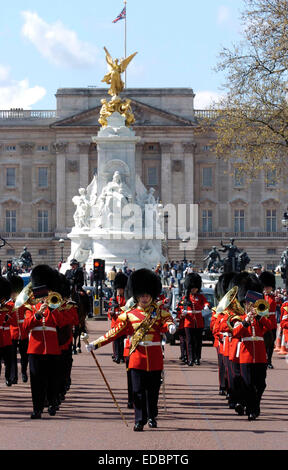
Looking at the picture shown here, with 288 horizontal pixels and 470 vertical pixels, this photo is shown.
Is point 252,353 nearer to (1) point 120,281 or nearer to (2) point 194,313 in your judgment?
(2) point 194,313

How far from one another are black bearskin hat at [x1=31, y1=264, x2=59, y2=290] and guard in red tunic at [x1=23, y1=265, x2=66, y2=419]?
0.48 feet

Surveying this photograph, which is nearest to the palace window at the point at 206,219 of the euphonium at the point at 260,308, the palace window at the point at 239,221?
the palace window at the point at 239,221

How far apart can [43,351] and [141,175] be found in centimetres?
7437

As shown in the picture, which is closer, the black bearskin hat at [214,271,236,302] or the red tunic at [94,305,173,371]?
the red tunic at [94,305,173,371]

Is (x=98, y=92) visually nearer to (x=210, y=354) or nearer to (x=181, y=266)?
(x=181, y=266)

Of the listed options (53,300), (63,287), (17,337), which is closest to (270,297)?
(17,337)

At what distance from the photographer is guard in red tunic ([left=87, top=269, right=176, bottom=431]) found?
1222 cm

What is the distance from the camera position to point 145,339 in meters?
12.4

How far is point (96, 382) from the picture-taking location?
57.9ft

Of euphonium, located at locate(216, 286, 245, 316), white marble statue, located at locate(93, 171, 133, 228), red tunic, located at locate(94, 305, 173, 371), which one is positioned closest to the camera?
red tunic, located at locate(94, 305, 173, 371)

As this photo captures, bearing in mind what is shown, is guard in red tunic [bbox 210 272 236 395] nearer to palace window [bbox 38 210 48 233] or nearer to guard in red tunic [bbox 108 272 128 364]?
guard in red tunic [bbox 108 272 128 364]

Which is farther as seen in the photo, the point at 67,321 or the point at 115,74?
the point at 115,74

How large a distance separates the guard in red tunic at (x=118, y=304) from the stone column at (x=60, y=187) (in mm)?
64941

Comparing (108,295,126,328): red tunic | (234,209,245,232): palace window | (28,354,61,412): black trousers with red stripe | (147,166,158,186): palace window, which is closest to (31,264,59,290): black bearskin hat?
(28,354,61,412): black trousers with red stripe
